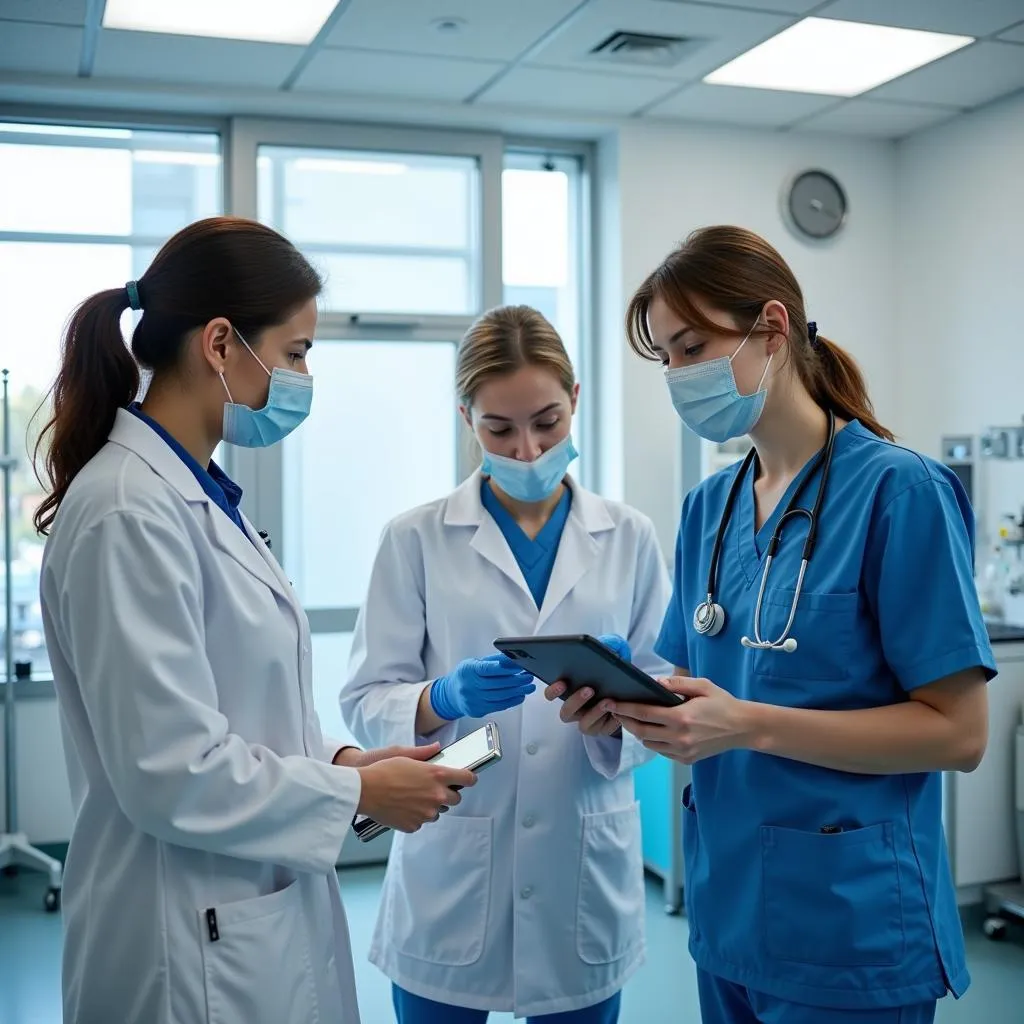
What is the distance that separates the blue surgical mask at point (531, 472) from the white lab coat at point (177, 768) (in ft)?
1.95

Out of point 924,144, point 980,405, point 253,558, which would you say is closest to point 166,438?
point 253,558

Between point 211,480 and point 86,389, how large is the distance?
0.54ft

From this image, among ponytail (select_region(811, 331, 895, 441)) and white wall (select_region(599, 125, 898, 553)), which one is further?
white wall (select_region(599, 125, 898, 553))

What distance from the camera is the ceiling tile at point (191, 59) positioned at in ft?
10.1

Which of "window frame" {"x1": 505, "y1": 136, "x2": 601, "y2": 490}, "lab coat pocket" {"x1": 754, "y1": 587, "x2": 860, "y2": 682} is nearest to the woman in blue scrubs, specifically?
"lab coat pocket" {"x1": 754, "y1": 587, "x2": 860, "y2": 682}

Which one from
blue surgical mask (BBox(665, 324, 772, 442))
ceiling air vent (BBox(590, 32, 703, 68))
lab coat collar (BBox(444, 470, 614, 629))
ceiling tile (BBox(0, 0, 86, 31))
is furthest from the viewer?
ceiling air vent (BBox(590, 32, 703, 68))

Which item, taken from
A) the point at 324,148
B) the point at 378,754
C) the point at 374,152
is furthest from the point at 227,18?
the point at 378,754

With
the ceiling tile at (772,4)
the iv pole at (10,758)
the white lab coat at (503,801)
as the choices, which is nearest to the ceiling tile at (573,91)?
the ceiling tile at (772,4)

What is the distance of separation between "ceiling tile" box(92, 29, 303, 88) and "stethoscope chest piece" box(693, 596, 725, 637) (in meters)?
2.40

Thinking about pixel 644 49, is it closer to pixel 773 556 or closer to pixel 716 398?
pixel 716 398

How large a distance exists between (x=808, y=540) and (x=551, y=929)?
0.69m

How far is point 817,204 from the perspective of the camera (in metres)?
4.14

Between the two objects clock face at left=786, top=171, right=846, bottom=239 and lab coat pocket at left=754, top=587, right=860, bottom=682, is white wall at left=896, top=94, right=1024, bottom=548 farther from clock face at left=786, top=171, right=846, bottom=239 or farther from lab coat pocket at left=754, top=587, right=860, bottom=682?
lab coat pocket at left=754, top=587, right=860, bottom=682

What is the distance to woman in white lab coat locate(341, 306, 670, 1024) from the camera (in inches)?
61.2
